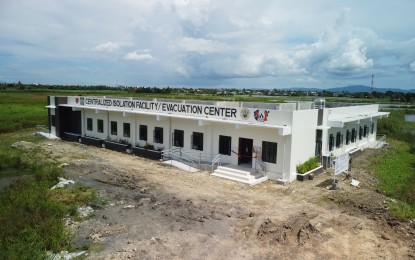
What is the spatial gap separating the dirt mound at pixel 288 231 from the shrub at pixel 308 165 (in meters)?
5.50

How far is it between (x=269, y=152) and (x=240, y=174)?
184cm

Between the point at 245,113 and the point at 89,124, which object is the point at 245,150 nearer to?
the point at 245,113

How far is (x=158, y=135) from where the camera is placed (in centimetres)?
2359

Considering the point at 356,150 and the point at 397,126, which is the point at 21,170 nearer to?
the point at 356,150

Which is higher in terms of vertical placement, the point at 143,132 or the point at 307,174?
the point at 143,132

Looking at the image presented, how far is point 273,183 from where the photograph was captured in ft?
57.0

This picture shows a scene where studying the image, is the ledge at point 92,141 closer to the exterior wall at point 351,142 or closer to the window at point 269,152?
the window at point 269,152

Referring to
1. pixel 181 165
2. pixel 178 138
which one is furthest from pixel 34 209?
pixel 178 138

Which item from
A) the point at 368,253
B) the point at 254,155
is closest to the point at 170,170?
the point at 254,155

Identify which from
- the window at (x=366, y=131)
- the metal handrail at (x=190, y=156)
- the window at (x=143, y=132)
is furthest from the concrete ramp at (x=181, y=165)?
the window at (x=366, y=131)

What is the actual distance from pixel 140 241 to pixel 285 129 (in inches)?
343

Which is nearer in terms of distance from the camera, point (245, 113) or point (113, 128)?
point (245, 113)

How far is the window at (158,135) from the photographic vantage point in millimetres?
23375

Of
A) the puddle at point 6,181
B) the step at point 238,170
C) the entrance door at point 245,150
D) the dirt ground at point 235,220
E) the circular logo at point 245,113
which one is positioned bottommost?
the puddle at point 6,181
